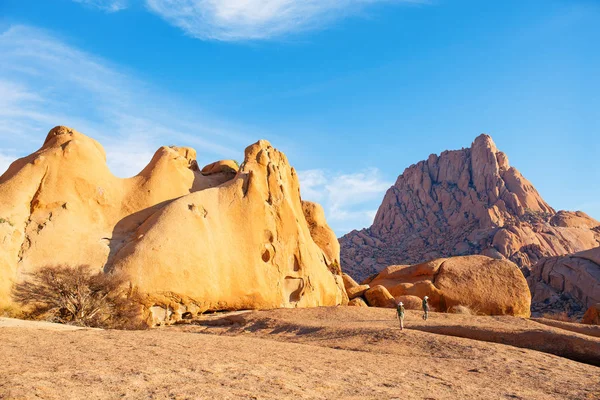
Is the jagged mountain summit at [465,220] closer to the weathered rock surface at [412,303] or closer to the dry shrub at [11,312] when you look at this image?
the weathered rock surface at [412,303]

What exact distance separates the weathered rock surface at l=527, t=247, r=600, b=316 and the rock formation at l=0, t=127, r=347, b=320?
32.3m

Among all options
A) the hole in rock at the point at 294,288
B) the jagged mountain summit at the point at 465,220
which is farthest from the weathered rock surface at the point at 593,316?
the jagged mountain summit at the point at 465,220

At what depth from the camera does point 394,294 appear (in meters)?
30.7

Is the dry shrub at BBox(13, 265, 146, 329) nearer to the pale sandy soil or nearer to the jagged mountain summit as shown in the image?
the pale sandy soil

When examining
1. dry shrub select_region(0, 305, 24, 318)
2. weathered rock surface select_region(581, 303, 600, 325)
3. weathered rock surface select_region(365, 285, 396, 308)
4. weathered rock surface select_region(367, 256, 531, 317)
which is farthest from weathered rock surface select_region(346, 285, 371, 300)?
dry shrub select_region(0, 305, 24, 318)

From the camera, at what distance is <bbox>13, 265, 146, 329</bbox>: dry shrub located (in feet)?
54.0

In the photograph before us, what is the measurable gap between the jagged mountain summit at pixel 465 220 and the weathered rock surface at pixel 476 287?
3473 centimetres

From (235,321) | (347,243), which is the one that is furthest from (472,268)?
(347,243)

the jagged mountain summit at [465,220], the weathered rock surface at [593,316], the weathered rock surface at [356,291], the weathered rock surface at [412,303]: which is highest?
the jagged mountain summit at [465,220]

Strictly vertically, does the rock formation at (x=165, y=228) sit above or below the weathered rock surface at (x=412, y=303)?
above

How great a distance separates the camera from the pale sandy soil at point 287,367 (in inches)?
264

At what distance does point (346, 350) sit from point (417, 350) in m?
1.82

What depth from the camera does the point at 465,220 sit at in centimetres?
7806

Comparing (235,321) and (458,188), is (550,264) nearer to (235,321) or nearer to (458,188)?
(458,188)
